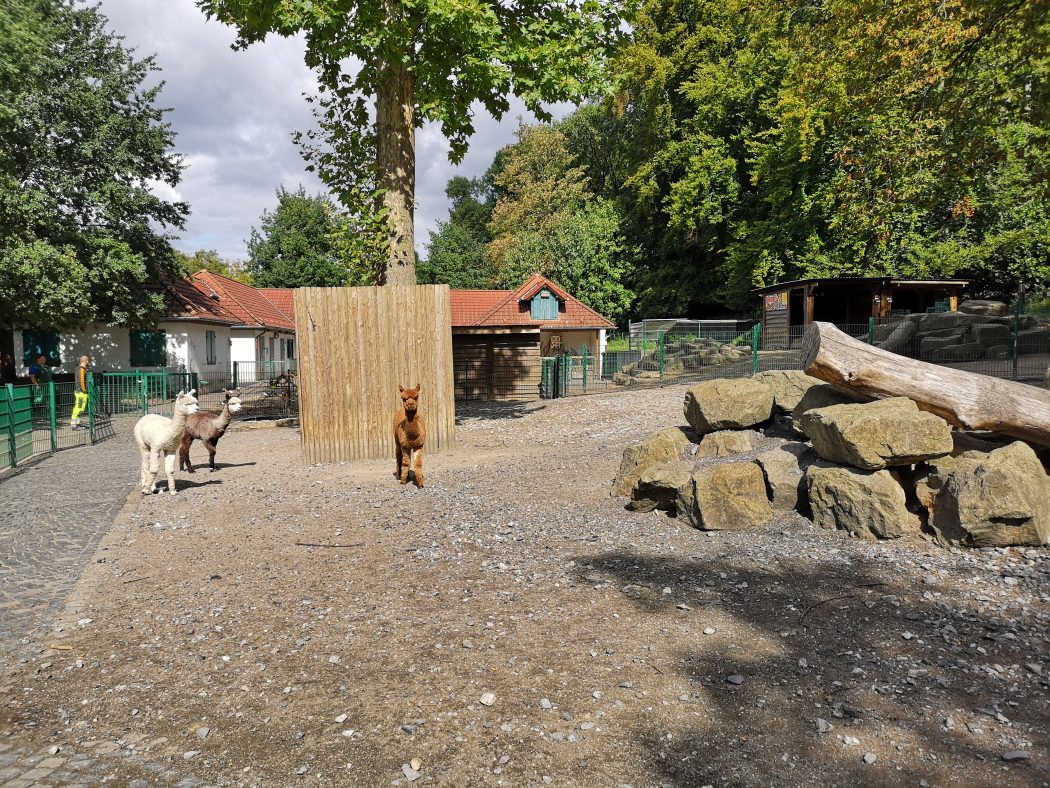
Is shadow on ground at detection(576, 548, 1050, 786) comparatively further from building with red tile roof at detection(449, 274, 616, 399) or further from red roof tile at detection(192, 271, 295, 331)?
red roof tile at detection(192, 271, 295, 331)

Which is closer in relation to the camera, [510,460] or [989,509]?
[989,509]

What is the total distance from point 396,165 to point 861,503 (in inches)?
430

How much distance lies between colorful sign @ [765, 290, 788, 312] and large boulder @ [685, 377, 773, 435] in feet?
79.6

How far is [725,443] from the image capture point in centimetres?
786

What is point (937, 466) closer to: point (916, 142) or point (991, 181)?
point (916, 142)

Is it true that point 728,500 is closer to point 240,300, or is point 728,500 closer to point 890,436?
point 890,436

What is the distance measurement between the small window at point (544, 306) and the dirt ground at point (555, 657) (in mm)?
28701

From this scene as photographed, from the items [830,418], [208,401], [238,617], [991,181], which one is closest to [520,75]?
[830,418]

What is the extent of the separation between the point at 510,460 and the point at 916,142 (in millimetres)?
12480

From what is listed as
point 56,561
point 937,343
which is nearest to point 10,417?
point 56,561

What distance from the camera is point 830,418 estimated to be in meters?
6.12

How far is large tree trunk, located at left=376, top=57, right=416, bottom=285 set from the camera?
1359 cm

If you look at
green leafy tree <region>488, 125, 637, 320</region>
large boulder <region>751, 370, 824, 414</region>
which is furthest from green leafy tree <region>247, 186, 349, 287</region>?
large boulder <region>751, 370, 824, 414</region>

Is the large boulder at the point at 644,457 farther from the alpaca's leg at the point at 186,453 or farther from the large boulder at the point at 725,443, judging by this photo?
the alpaca's leg at the point at 186,453
